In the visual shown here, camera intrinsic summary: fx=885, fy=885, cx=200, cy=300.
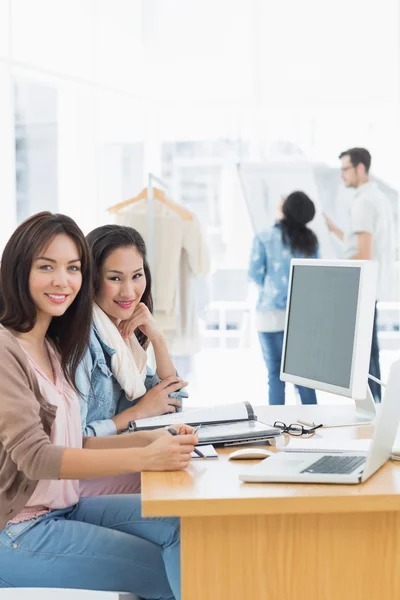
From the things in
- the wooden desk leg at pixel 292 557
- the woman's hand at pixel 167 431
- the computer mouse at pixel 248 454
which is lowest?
the wooden desk leg at pixel 292 557

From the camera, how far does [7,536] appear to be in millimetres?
1846

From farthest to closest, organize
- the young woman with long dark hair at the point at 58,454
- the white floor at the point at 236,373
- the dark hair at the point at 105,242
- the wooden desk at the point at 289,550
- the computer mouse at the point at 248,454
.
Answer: the white floor at the point at 236,373 < the dark hair at the point at 105,242 < the computer mouse at the point at 248,454 < the young woman with long dark hair at the point at 58,454 < the wooden desk at the point at 289,550

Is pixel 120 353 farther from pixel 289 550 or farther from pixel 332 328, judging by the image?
pixel 289 550

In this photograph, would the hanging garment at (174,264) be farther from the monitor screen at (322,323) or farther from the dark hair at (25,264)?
the dark hair at (25,264)

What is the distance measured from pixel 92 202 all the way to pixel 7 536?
3931 millimetres

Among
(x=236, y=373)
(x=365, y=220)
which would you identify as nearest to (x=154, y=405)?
(x=365, y=220)

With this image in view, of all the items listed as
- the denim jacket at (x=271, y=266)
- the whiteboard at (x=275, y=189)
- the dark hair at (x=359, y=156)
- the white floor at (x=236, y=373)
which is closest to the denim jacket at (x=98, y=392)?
the denim jacket at (x=271, y=266)

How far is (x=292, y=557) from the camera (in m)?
1.67

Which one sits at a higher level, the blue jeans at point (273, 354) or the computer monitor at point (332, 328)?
the computer monitor at point (332, 328)

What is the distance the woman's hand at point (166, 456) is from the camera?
5.95ft

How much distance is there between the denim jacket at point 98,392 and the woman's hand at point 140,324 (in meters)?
0.20

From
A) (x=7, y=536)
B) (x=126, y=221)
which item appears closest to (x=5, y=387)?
(x=7, y=536)

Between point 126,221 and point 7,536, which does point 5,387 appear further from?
point 126,221

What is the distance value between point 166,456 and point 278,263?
9.89 ft
